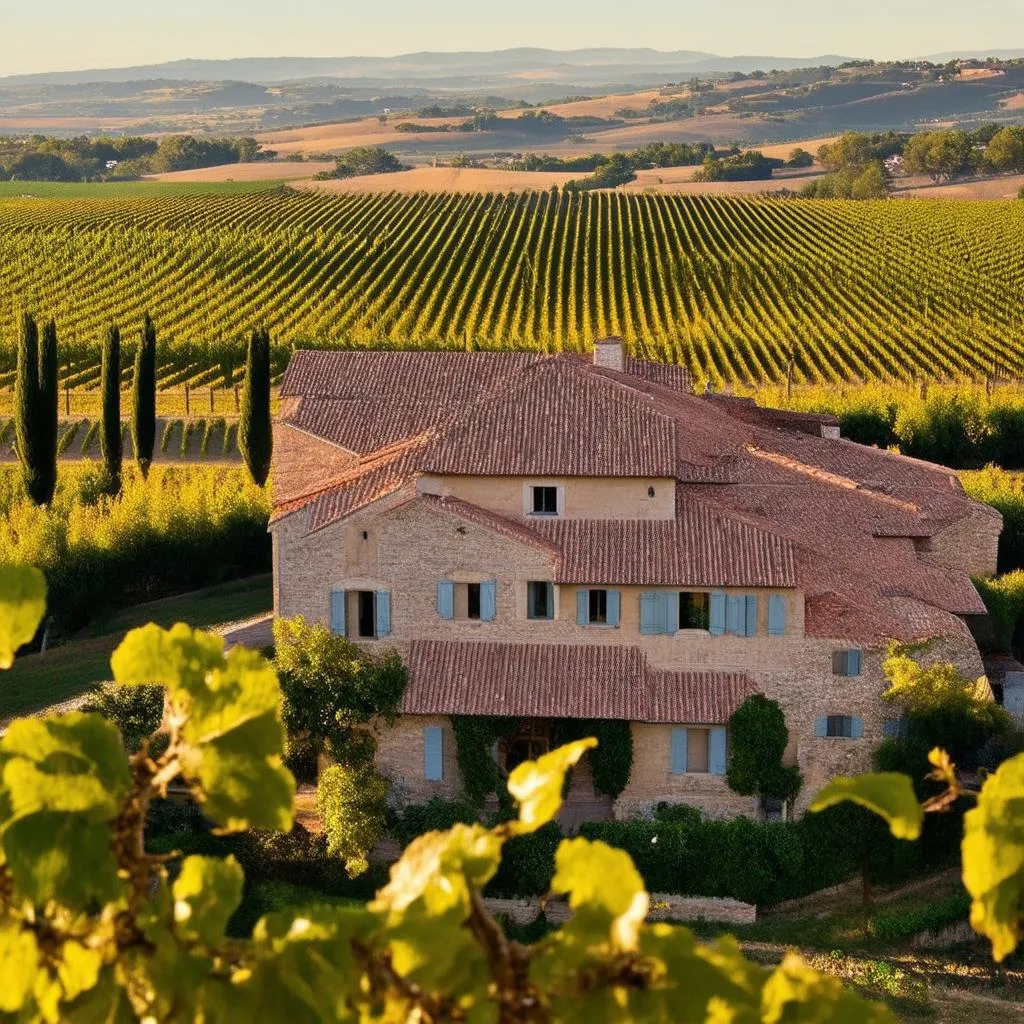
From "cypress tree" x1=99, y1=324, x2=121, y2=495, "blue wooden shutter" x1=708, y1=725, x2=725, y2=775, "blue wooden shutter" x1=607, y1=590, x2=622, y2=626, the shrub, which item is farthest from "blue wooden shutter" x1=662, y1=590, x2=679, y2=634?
"cypress tree" x1=99, y1=324, x2=121, y2=495

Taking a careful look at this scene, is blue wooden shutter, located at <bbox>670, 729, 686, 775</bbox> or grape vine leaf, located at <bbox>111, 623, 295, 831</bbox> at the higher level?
grape vine leaf, located at <bbox>111, 623, 295, 831</bbox>

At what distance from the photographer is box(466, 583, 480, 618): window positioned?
3081cm

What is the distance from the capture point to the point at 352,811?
2877 centimetres

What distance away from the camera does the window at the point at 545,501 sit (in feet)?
105

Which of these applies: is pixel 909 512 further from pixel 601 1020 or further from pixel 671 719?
pixel 601 1020

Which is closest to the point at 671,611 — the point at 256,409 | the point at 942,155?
the point at 256,409

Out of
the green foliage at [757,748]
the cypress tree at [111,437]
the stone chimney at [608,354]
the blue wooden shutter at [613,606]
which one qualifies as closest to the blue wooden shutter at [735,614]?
the green foliage at [757,748]

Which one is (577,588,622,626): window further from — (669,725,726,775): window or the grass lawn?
the grass lawn

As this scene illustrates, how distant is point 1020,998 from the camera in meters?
25.1

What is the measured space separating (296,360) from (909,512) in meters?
14.7

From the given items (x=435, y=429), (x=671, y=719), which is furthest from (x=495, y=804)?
(x=435, y=429)

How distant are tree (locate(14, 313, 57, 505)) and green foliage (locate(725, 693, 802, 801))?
2383 centimetres

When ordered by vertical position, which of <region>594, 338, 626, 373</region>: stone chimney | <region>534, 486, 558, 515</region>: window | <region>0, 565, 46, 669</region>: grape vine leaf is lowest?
<region>534, 486, 558, 515</region>: window

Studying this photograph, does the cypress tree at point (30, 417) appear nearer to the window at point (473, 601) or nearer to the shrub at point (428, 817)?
the window at point (473, 601)
